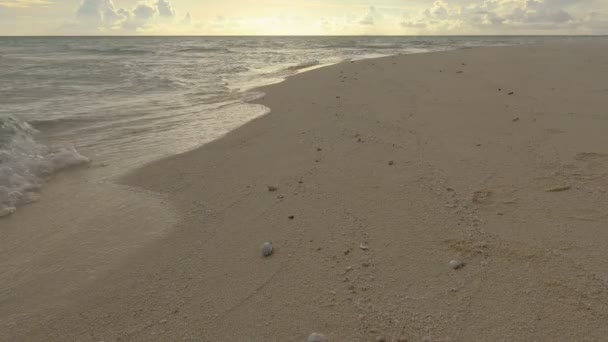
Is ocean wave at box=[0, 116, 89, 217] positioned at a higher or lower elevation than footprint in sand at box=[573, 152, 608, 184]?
lower

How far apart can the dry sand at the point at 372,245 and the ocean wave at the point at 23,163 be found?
3.29 ft

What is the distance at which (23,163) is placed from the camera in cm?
477

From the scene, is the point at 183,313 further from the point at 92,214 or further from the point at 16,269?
the point at 92,214

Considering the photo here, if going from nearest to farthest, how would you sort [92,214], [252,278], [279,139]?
[252,278] → [92,214] → [279,139]

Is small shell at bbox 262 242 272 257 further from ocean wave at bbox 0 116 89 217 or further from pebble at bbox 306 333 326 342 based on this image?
ocean wave at bbox 0 116 89 217

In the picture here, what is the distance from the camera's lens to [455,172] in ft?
12.3

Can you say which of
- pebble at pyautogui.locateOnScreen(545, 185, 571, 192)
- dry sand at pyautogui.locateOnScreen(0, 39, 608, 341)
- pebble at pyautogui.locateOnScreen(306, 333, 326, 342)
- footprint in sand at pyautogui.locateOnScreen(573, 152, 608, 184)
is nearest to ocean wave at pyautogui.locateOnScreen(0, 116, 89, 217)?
dry sand at pyautogui.locateOnScreen(0, 39, 608, 341)

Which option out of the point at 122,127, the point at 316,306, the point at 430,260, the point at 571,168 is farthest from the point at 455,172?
the point at 122,127

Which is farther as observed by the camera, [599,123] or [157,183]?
[599,123]

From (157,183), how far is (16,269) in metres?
1.61

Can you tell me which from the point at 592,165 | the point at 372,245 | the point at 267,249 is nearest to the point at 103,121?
the point at 267,249

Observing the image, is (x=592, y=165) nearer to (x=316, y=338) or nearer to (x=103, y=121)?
(x=316, y=338)

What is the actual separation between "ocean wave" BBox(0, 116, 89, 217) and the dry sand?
1004mm

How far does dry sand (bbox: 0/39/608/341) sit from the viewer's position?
2051mm
